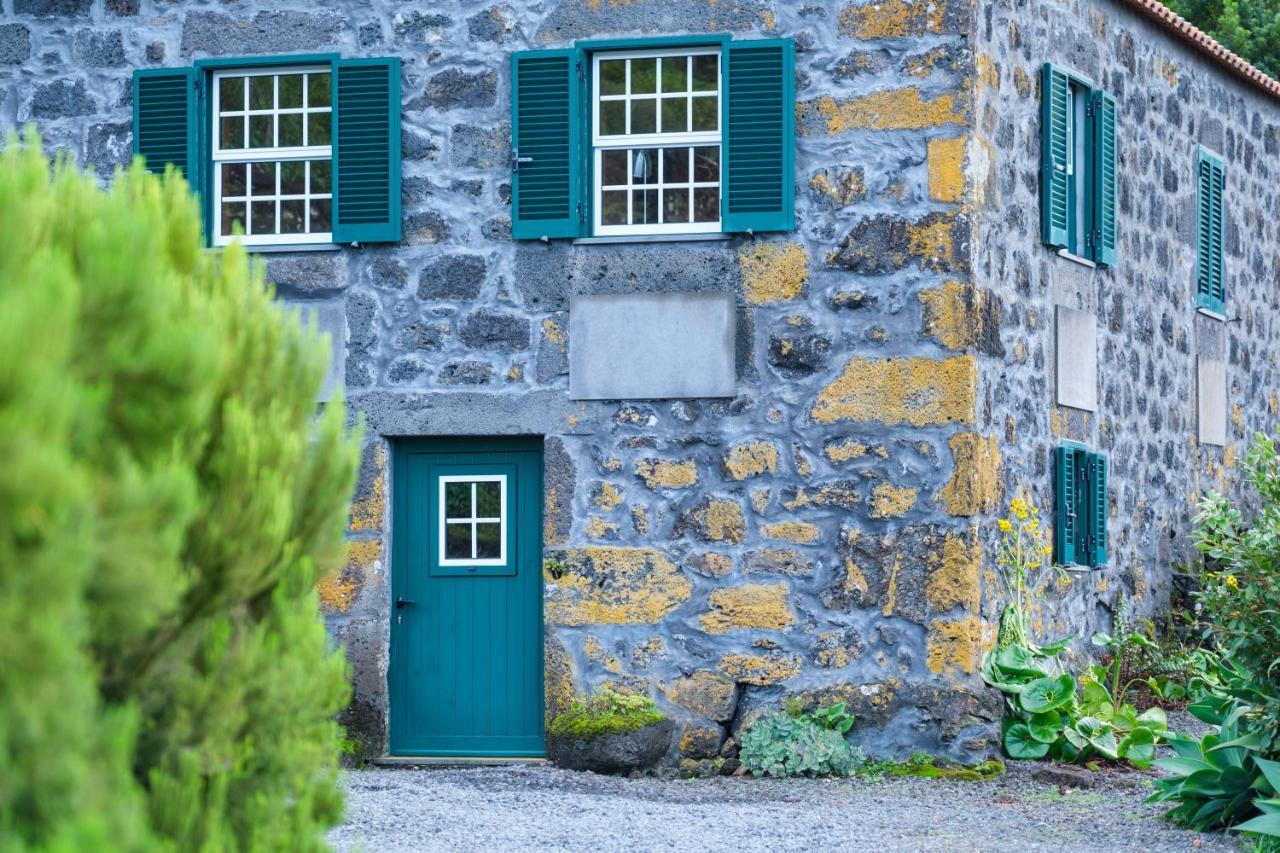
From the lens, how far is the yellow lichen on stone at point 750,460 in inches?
426

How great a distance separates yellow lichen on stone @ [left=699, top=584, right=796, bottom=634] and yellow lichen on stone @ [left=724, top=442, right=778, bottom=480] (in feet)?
2.12

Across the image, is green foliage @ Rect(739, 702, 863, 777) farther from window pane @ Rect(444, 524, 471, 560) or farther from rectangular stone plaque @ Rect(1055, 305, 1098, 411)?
rectangular stone plaque @ Rect(1055, 305, 1098, 411)

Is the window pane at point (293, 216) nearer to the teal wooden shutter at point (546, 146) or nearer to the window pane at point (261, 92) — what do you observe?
the window pane at point (261, 92)

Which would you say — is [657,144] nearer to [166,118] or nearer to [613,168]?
[613,168]

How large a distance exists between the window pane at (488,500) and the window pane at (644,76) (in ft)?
8.20

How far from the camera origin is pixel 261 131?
1154cm

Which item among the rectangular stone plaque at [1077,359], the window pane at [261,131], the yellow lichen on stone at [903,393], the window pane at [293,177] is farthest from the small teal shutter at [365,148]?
the rectangular stone plaque at [1077,359]

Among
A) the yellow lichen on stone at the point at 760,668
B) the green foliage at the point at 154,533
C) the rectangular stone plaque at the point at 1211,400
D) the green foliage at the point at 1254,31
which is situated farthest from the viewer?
the green foliage at the point at 1254,31

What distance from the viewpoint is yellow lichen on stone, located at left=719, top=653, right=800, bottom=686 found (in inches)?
422

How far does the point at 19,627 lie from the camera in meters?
3.15

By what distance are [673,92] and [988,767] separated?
427 centimetres

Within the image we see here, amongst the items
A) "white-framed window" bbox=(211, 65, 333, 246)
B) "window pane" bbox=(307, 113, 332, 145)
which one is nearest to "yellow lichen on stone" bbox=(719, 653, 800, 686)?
"white-framed window" bbox=(211, 65, 333, 246)

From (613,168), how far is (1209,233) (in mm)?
6140

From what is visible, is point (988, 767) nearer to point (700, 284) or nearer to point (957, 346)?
point (957, 346)
